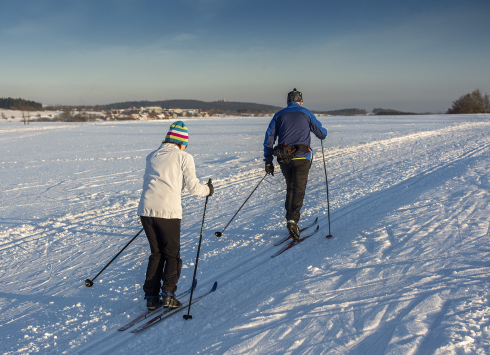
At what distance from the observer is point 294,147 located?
4.43 meters

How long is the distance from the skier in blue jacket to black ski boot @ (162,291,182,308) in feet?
6.42

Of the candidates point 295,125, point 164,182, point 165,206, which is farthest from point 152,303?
point 295,125

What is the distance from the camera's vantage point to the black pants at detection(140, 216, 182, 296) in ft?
9.40

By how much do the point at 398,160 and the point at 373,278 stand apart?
8328mm

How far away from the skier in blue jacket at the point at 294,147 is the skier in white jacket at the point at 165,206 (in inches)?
70.8

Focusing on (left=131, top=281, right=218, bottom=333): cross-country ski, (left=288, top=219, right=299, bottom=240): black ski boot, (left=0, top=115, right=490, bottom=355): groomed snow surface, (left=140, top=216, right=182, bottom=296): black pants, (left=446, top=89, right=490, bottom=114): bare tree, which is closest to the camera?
(left=0, top=115, right=490, bottom=355): groomed snow surface

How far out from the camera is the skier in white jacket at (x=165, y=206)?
2.80 meters

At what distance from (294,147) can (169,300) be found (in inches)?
101

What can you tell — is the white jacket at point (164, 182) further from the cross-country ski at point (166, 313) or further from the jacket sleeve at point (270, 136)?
the jacket sleeve at point (270, 136)

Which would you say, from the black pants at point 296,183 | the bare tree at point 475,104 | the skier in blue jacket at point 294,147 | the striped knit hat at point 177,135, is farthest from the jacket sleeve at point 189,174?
the bare tree at point 475,104

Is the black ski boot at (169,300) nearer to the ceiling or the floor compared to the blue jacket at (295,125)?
nearer to the floor

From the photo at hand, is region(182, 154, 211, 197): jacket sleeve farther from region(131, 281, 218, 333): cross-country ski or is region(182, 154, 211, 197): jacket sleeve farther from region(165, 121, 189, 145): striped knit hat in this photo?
region(131, 281, 218, 333): cross-country ski

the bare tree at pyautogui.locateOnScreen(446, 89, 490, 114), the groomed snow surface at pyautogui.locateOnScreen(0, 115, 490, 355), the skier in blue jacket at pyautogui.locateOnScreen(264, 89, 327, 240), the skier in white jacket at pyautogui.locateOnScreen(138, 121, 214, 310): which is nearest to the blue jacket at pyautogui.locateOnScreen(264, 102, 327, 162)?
the skier in blue jacket at pyautogui.locateOnScreen(264, 89, 327, 240)

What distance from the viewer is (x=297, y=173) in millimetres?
4469
